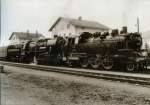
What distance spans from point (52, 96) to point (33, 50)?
20.7 metres

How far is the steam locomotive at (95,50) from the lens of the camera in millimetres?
18328

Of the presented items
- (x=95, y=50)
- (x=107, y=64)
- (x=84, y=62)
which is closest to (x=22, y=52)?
(x=84, y=62)

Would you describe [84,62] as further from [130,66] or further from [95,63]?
[130,66]

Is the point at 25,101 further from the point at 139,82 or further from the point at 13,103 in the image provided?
the point at 139,82

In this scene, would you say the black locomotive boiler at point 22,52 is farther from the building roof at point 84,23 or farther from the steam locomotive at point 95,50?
→ the building roof at point 84,23

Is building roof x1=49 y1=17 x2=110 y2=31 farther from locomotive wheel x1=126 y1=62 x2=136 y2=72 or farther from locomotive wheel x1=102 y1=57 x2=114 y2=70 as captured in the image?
locomotive wheel x1=126 y1=62 x2=136 y2=72

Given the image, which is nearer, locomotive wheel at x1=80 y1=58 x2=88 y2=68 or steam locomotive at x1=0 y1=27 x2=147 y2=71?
steam locomotive at x1=0 y1=27 x2=147 y2=71

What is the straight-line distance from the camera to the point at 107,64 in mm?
19578

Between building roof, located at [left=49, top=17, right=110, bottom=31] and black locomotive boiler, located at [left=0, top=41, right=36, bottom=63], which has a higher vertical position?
building roof, located at [left=49, top=17, right=110, bottom=31]

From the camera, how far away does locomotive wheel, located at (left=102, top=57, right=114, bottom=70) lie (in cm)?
1914

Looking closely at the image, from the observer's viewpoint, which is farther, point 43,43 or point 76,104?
point 43,43

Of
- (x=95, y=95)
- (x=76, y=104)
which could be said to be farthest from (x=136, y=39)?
(x=76, y=104)

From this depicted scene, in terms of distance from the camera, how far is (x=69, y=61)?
76.9ft

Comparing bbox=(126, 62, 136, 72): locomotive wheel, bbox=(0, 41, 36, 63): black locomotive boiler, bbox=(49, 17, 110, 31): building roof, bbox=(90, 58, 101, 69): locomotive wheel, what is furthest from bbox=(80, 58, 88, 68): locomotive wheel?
bbox=(49, 17, 110, 31): building roof
